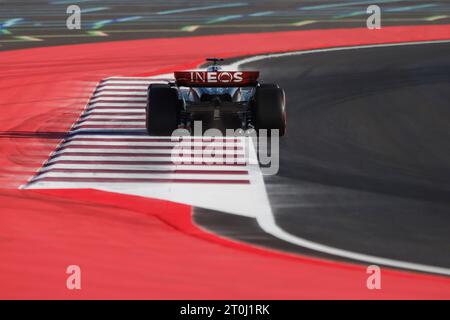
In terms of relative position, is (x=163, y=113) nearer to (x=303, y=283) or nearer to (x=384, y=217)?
(x=384, y=217)

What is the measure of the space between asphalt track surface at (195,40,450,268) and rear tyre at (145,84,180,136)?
1825 mm

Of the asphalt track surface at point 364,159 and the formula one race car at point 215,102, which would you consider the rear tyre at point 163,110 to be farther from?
the asphalt track surface at point 364,159

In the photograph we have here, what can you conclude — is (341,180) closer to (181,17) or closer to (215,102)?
(215,102)

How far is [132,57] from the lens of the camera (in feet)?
105

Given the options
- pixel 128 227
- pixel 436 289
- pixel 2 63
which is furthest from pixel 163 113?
pixel 2 63

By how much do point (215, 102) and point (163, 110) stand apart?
91 centimetres

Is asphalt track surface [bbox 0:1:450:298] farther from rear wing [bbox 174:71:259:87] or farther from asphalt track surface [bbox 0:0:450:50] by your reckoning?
asphalt track surface [bbox 0:0:450:50]

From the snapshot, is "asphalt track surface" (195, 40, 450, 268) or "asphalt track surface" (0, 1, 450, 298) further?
"asphalt track surface" (195, 40, 450, 268)

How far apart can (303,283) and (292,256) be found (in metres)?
1.20

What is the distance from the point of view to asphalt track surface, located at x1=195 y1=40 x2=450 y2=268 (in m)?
15.9

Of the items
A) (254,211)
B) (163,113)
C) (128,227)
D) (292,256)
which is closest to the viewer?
(292,256)

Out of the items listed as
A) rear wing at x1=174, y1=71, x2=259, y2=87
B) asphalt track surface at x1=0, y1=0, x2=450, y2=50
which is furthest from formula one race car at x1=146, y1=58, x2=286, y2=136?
asphalt track surface at x1=0, y1=0, x2=450, y2=50

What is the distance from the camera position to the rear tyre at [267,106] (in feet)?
67.7

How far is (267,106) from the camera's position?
2062 centimetres
